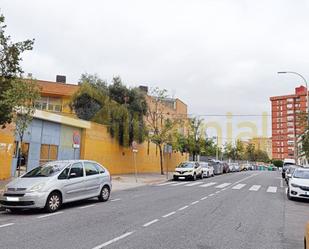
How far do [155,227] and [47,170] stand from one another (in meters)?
5.08

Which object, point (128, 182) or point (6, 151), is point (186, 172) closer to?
point (128, 182)

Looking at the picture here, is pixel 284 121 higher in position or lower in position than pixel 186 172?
higher

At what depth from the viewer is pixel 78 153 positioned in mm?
27703

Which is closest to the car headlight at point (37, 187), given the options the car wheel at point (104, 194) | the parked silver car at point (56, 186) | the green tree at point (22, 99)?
the parked silver car at point (56, 186)

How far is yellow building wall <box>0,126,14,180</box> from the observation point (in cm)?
2008

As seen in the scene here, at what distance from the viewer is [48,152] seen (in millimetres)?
24688

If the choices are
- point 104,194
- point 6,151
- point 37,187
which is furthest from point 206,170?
point 37,187

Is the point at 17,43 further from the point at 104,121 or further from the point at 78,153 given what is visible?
the point at 104,121

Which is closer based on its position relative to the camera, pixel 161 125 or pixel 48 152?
pixel 48 152

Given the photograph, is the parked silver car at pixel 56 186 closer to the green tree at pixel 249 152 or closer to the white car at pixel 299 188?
the white car at pixel 299 188

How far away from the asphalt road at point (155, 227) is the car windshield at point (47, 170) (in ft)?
4.22

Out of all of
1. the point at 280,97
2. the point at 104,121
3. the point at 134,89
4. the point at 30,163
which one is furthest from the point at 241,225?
the point at 280,97

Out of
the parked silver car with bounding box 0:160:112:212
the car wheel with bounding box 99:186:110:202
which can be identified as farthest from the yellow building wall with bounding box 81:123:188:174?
the parked silver car with bounding box 0:160:112:212

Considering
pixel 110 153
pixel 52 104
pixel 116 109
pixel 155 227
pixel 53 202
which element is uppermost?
pixel 52 104
